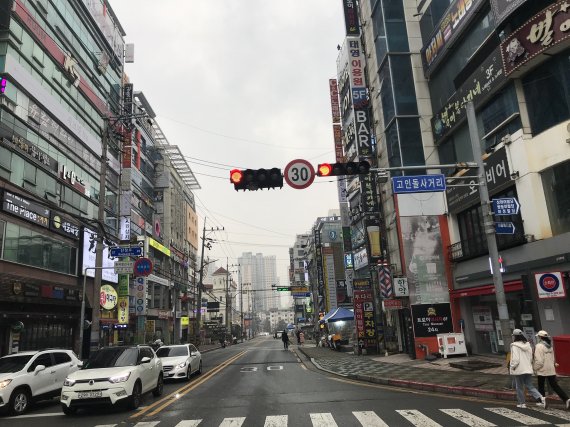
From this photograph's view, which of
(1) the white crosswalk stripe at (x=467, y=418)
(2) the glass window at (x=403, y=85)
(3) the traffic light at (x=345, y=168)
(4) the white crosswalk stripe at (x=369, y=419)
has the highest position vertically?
(2) the glass window at (x=403, y=85)

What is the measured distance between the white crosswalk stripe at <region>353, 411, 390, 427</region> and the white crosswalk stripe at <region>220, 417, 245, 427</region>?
7.99ft

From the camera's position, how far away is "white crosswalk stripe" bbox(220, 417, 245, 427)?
30.7 ft

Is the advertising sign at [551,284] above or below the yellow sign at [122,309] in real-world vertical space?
below

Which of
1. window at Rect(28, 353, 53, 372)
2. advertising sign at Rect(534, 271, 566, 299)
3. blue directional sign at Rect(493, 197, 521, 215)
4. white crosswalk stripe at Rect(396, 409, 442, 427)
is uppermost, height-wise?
blue directional sign at Rect(493, 197, 521, 215)

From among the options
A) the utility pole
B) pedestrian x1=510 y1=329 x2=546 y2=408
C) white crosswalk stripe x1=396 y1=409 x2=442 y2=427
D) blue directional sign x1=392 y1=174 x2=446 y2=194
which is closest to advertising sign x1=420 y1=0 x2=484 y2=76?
the utility pole

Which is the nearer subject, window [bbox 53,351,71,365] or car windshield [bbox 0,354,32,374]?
car windshield [bbox 0,354,32,374]

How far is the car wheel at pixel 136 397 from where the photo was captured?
37.9 ft

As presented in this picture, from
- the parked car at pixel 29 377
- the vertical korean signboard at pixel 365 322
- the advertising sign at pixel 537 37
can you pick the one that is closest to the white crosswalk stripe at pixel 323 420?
the parked car at pixel 29 377

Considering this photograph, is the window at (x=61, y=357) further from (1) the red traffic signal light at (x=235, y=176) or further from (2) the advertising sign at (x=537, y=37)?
(2) the advertising sign at (x=537, y=37)

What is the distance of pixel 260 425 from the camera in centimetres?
924

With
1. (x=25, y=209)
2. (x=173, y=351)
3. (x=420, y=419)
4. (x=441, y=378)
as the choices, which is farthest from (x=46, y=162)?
(x=420, y=419)

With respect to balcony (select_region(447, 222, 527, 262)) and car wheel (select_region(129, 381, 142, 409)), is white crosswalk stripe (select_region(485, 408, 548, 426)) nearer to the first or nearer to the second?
car wheel (select_region(129, 381, 142, 409))

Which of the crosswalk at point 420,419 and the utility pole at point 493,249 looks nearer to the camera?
the crosswalk at point 420,419

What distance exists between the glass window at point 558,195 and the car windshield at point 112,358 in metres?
15.1
